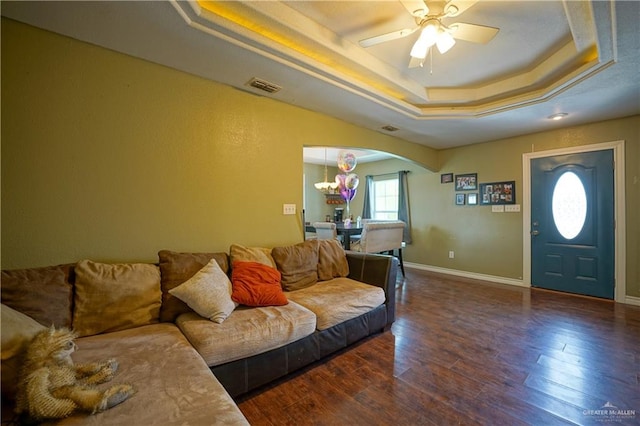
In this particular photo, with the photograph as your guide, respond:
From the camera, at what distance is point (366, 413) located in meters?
1.54

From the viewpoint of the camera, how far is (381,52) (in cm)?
250

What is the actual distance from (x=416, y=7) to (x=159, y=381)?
8.33ft

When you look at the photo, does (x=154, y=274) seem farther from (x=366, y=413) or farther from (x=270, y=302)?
(x=366, y=413)

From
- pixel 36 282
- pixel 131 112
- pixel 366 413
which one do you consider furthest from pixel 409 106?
pixel 36 282

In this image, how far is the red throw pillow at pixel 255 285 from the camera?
6.59 feet

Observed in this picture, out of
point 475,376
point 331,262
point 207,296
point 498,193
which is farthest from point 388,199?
point 207,296

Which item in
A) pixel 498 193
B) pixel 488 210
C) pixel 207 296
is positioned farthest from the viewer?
pixel 488 210

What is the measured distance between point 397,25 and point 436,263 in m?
4.40

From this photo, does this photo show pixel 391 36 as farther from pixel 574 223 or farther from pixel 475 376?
pixel 574 223

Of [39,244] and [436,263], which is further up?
[39,244]

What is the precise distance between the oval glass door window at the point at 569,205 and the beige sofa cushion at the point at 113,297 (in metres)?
5.12

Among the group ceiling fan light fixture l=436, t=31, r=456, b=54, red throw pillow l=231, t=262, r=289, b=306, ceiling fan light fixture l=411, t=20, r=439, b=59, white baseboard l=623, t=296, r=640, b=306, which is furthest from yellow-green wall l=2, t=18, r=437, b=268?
white baseboard l=623, t=296, r=640, b=306

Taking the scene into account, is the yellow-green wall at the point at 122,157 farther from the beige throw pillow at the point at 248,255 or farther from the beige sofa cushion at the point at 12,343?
the beige sofa cushion at the point at 12,343

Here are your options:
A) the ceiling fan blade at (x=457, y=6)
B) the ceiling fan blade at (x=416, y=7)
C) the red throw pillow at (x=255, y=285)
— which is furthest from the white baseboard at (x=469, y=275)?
the ceiling fan blade at (x=416, y=7)
